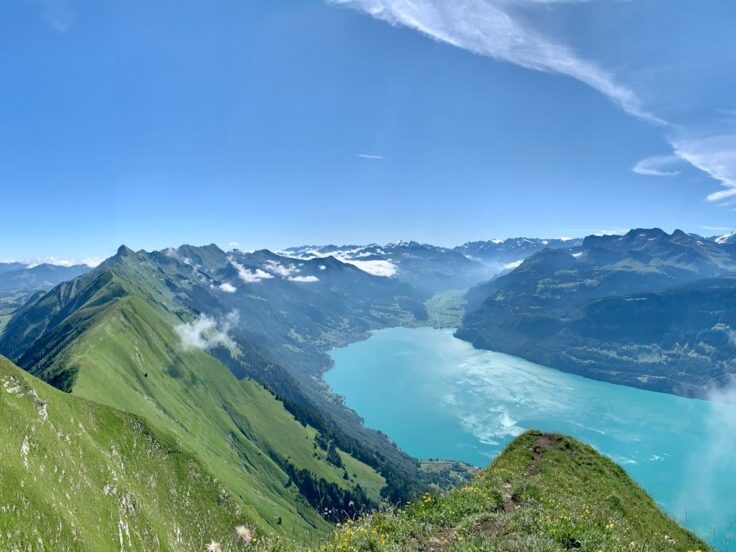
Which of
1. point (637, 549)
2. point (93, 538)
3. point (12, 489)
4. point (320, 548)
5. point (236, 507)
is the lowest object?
point (236, 507)

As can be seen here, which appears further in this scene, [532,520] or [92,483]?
[92,483]

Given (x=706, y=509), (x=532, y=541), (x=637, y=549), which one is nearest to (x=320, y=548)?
(x=532, y=541)

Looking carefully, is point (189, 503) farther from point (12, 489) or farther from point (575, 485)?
point (575, 485)

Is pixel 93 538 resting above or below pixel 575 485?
below

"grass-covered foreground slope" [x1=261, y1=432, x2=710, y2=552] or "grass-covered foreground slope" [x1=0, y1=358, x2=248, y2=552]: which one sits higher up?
"grass-covered foreground slope" [x1=261, y1=432, x2=710, y2=552]

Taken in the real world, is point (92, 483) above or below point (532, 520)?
below
